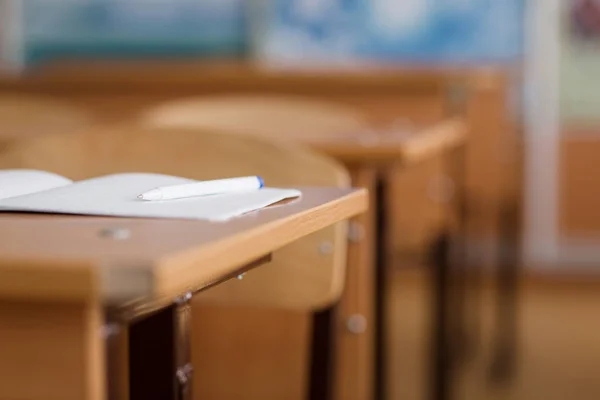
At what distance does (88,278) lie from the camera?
56 centimetres

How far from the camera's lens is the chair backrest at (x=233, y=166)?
4.30 ft

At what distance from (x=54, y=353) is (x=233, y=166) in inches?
30.8

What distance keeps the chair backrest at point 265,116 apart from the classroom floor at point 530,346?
64 cm

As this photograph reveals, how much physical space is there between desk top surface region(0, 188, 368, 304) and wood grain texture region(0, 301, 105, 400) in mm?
11

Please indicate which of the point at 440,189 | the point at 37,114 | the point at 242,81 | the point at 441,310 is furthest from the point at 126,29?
the point at 441,310

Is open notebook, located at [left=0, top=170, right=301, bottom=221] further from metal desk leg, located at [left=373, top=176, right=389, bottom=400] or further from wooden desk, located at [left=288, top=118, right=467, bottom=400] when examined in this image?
metal desk leg, located at [left=373, top=176, right=389, bottom=400]

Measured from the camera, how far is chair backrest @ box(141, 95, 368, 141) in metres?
2.22

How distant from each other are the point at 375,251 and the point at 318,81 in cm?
106

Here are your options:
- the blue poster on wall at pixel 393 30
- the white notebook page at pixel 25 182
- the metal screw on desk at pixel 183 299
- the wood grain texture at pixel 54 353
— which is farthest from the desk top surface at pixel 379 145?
the blue poster on wall at pixel 393 30

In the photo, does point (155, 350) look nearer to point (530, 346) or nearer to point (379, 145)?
point (379, 145)

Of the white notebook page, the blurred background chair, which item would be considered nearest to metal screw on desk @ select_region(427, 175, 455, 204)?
the blurred background chair

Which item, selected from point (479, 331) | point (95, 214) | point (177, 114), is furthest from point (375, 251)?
point (479, 331)

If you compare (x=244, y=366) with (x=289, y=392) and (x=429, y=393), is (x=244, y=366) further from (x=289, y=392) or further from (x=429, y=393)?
(x=429, y=393)

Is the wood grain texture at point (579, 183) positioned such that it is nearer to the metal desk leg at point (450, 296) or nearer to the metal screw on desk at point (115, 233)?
the metal desk leg at point (450, 296)
